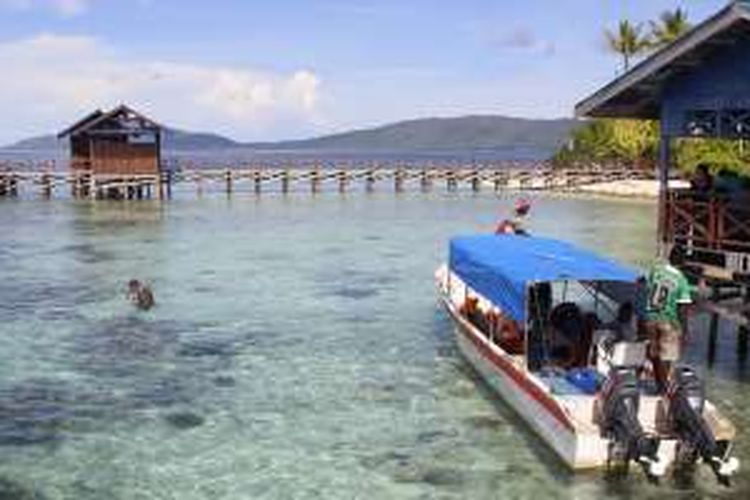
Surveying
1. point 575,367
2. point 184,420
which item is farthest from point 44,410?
point 575,367

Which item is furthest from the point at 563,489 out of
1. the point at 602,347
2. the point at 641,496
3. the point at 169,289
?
the point at 169,289

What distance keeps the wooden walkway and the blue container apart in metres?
57.8

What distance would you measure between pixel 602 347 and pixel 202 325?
13.6 metres

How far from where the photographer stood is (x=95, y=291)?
3206 cm

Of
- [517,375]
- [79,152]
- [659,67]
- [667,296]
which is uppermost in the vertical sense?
[659,67]

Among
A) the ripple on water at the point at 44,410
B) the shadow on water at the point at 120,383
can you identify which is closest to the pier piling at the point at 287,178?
the shadow on water at the point at 120,383

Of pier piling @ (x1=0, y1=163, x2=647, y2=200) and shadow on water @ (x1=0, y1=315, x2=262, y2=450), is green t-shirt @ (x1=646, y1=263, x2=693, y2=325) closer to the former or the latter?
shadow on water @ (x1=0, y1=315, x2=262, y2=450)

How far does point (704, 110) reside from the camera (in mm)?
20344

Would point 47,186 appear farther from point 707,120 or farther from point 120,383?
point 707,120

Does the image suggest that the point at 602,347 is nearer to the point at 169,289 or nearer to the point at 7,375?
the point at 7,375

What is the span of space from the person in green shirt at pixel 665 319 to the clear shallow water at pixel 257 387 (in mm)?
1756

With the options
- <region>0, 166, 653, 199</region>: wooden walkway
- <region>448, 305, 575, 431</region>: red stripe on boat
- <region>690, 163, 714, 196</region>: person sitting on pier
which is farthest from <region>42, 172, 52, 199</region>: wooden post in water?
<region>690, 163, 714, 196</region>: person sitting on pier

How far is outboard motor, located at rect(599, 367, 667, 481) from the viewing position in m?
14.2

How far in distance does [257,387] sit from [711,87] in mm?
10725
